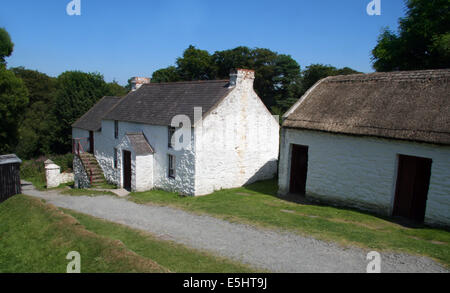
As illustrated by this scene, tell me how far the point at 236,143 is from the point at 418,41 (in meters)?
17.9

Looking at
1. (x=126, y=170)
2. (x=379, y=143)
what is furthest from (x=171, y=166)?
(x=379, y=143)

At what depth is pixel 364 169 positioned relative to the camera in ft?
42.4

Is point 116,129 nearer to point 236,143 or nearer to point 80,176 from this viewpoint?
point 80,176

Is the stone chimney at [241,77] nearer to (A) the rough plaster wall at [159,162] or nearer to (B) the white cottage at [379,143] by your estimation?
(B) the white cottage at [379,143]

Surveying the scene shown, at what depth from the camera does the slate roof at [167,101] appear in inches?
720

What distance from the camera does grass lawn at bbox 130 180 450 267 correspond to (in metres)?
9.54

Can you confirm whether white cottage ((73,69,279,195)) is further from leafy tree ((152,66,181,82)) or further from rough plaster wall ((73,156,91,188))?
leafy tree ((152,66,181,82))

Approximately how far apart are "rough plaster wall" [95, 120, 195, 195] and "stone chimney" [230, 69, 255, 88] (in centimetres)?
476

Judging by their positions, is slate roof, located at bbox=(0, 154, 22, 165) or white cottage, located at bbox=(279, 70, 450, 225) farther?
slate roof, located at bbox=(0, 154, 22, 165)

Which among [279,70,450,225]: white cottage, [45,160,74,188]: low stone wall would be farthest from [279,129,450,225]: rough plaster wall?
[45,160,74,188]: low stone wall

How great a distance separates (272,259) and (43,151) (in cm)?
3390

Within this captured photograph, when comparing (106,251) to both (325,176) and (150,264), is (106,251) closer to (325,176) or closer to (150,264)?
(150,264)

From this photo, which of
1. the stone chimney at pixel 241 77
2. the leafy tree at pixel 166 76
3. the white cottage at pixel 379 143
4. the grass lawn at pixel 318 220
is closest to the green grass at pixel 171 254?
the grass lawn at pixel 318 220
